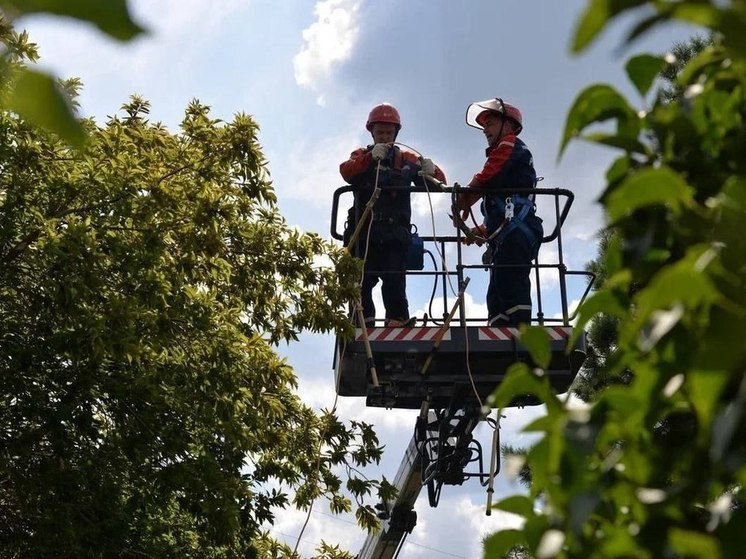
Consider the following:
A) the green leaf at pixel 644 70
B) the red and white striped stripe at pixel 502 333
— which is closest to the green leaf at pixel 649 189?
the green leaf at pixel 644 70

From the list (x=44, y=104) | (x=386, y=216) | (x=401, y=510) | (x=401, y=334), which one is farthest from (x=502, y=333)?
(x=44, y=104)

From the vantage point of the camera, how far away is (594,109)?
3.86ft

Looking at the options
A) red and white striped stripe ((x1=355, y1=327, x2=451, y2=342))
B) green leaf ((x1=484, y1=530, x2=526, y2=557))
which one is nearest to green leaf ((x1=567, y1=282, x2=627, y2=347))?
green leaf ((x1=484, y1=530, x2=526, y2=557))

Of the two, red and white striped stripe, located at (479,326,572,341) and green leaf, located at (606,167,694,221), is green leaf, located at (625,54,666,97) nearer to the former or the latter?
green leaf, located at (606,167,694,221)

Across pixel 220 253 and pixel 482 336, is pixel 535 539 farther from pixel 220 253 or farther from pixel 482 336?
pixel 482 336

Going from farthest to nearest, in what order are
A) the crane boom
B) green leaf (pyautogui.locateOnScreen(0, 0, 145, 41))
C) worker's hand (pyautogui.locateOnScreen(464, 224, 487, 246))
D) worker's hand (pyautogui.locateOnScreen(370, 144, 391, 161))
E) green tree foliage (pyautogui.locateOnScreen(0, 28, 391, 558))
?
the crane boom
worker's hand (pyautogui.locateOnScreen(464, 224, 487, 246))
worker's hand (pyautogui.locateOnScreen(370, 144, 391, 161))
green tree foliage (pyautogui.locateOnScreen(0, 28, 391, 558))
green leaf (pyautogui.locateOnScreen(0, 0, 145, 41))

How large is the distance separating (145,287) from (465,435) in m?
4.08

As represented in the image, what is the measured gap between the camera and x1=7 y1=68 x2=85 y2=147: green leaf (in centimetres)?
60

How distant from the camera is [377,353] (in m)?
9.78

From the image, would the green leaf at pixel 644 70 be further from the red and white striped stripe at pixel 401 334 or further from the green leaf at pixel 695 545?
the red and white striped stripe at pixel 401 334

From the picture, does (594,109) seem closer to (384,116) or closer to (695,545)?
(695,545)

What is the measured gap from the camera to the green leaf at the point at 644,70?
1.21 meters

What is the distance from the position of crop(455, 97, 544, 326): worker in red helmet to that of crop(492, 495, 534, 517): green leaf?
8.93 m

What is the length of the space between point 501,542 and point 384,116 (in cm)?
1007
